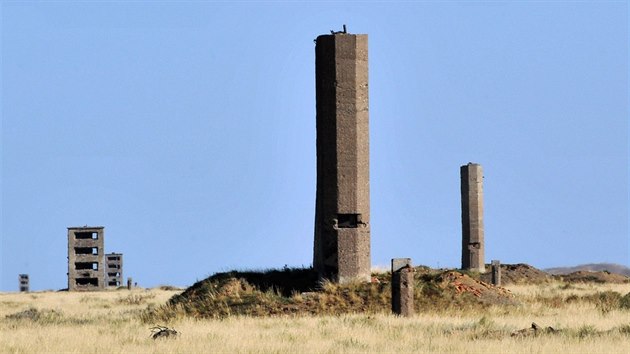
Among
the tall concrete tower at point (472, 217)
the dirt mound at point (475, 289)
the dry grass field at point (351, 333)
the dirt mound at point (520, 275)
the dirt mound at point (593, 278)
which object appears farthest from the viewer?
the dirt mound at point (593, 278)

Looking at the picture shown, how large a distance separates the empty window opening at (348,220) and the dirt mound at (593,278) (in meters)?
24.6

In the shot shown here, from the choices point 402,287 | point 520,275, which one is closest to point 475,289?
point 402,287

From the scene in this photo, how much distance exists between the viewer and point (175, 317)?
2861 centimetres

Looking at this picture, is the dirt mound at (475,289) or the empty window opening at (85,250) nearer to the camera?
the dirt mound at (475,289)

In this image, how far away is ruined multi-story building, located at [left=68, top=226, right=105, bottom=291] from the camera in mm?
68500

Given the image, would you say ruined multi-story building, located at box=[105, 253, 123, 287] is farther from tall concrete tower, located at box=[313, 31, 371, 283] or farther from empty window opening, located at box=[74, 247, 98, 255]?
tall concrete tower, located at box=[313, 31, 371, 283]

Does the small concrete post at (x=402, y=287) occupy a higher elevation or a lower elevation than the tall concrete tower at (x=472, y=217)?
lower

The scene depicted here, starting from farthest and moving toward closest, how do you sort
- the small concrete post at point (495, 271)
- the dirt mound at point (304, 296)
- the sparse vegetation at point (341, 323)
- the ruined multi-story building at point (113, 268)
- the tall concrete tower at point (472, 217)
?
1. the ruined multi-story building at point (113, 268)
2. the tall concrete tower at point (472, 217)
3. the small concrete post at point (495, 271)
4. the dirt mound at point (304, 296)
5. the sparse vegetation at point (341, 323)

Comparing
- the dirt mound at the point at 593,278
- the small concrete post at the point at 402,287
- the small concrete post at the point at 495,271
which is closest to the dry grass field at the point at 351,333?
the small concrete post at the point at 402,287

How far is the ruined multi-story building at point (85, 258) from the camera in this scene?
68500 millimetres

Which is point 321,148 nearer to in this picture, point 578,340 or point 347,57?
point 347,57

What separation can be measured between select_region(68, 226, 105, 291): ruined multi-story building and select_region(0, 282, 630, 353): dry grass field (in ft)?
123

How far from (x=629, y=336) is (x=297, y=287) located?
12.2 meters

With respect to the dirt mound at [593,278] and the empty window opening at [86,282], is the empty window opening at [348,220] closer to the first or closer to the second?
the dirt mound at [593,278]
